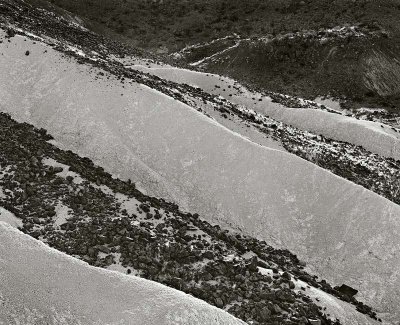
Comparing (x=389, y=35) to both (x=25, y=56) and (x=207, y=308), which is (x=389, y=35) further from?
(x=207, y=308)

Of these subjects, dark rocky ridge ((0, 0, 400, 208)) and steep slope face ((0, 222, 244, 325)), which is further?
dark rocky ridge ((0, 0, 400, 208))

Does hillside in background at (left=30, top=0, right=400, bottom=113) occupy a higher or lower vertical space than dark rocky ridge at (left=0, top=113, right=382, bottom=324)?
higher

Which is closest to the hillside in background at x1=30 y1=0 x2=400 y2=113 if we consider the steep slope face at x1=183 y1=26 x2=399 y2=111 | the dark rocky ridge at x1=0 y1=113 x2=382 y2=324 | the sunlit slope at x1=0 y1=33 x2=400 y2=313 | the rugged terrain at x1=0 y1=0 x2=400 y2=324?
the steep slope face at x1=183 y1=26 x2=399 y2=111

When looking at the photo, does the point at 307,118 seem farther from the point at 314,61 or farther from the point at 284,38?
the point at 284,38

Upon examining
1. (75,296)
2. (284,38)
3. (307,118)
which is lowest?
(75,296)

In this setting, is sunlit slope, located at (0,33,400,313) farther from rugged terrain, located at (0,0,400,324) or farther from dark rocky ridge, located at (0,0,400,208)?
dark rocky ridge, located at (0,0,400,208)

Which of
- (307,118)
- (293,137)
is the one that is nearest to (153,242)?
(293,137)

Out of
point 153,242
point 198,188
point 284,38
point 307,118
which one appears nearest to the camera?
point 153,242

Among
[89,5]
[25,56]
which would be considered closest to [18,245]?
[25,56]
